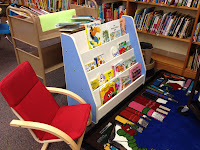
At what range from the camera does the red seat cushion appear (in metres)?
1.40

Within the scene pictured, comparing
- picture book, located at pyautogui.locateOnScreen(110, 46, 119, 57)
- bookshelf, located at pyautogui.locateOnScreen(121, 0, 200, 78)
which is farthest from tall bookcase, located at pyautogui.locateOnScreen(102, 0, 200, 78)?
picture book, located at pyautogui.locateOnScreen(110, 46, 119, 57)

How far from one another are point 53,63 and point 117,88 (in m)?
1.02

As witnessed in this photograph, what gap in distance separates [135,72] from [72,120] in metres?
1.13

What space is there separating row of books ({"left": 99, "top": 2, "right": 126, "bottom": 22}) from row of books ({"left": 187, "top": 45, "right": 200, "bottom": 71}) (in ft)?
4.30

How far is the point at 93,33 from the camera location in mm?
1800

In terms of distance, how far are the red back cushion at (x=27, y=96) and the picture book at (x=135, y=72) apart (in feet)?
3.42

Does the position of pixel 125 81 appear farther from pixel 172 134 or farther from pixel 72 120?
pixel 72 120

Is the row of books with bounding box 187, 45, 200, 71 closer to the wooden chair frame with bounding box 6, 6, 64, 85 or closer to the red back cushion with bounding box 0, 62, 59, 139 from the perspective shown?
the wooden chair frame with bounding box 6, 6, 64, 85

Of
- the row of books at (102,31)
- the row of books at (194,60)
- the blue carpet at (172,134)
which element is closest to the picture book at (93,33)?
the row of books at (102,31)

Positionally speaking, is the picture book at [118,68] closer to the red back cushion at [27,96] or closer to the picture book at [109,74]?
the picture book at [109,74]

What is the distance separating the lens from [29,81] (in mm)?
1516

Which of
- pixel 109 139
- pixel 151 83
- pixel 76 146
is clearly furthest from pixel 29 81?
pixel 151 83

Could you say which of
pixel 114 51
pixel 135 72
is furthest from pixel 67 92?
pixel 135 72

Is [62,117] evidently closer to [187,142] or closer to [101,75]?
[101,75]
